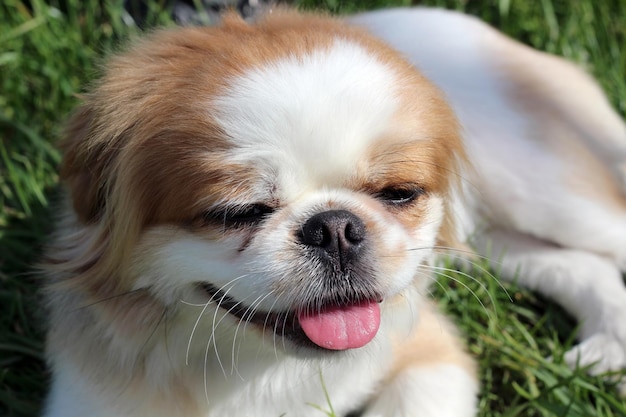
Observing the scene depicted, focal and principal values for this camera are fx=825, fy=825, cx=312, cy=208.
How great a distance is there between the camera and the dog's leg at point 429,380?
265 cm

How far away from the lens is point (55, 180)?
12.0 feet

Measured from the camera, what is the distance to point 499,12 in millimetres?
4555

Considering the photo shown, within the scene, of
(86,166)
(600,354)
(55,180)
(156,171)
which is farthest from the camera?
(55,180)

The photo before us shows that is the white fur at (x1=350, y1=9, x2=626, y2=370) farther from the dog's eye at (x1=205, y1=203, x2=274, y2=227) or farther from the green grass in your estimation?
the dog's eye at (x1=205, y1=203, x2=274, y2=227)

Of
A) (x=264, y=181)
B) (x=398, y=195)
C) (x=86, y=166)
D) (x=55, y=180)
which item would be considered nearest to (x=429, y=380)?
(x=398, y=195)

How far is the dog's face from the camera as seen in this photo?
209 centimetres

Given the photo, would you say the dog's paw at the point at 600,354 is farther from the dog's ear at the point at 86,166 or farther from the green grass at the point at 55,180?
the dog's ear at the point at 86,166

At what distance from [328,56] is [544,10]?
261cm

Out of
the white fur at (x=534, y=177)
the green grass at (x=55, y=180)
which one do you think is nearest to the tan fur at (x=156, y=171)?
the green grass at (x=55, y=180)

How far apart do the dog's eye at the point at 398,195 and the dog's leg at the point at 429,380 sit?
651 millimetres

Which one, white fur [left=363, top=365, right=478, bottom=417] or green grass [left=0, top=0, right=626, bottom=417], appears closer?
white fur [left=363, top=365, right=478, bottom=417]

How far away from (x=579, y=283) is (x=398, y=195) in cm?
127

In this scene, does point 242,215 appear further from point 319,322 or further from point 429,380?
point 429,380

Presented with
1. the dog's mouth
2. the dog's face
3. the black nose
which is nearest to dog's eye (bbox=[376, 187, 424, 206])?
Answer: the dog's face
